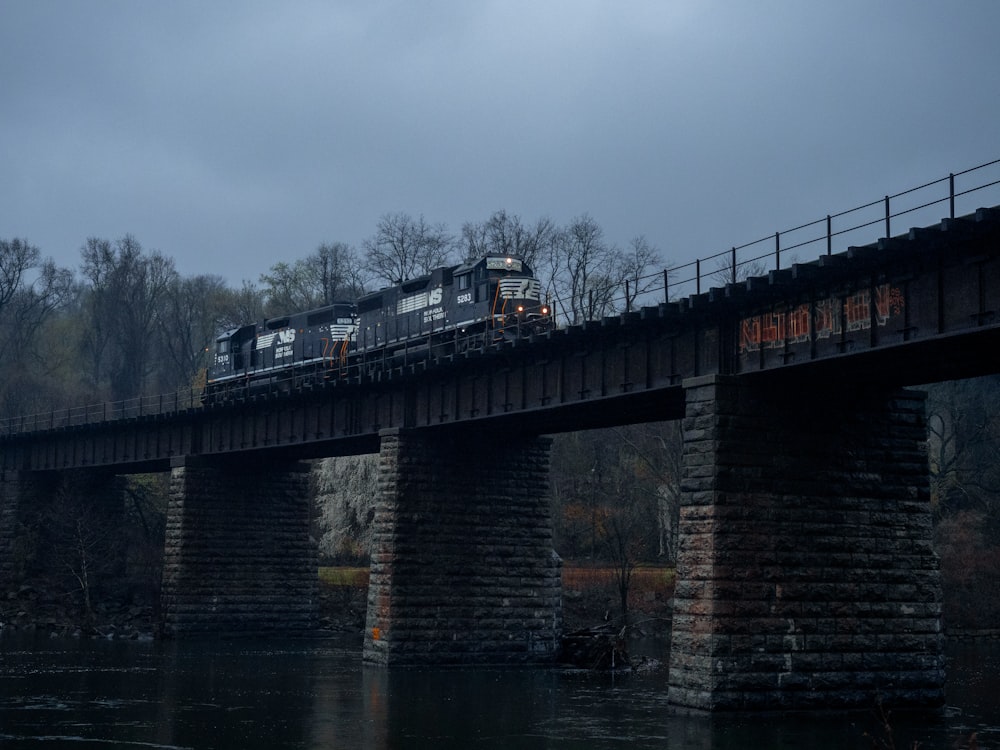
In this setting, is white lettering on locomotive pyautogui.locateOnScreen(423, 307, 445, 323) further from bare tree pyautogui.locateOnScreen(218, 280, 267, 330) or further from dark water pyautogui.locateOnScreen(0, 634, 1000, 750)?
bare tree pyautogui.locateOnScreen(218, 280, 267, 330)

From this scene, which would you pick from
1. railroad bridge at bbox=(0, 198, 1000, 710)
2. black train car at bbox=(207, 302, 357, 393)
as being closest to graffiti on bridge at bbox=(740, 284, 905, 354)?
railroad bridge at bbox=(0, 198, 1000, 710)

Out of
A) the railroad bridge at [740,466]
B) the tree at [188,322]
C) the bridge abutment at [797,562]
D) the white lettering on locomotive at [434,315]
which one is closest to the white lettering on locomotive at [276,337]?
the white lettering on locomotive at [434,315]

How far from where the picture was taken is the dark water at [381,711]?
922 inches

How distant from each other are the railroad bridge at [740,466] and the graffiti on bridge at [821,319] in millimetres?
43

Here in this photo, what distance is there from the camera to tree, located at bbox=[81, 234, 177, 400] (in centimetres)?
10038

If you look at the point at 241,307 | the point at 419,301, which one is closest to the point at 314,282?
the point at 241,307

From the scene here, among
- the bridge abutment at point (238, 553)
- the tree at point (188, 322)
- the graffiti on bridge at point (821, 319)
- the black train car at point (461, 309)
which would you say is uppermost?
the tree at point (188, 322)

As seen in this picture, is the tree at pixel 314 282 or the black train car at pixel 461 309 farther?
the tree at pixel 314 282

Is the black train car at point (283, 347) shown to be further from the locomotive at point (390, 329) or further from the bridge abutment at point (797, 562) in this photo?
the bridge abutment at point (797, 562)

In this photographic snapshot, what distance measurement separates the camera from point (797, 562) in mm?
26891

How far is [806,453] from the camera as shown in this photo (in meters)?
27.6

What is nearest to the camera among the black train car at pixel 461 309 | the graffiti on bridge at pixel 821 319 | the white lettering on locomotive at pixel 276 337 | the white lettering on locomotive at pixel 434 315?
the graffiti on bridge at pixel 821 319

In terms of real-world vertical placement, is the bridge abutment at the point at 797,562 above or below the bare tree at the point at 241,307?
below

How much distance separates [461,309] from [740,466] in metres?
18.1
